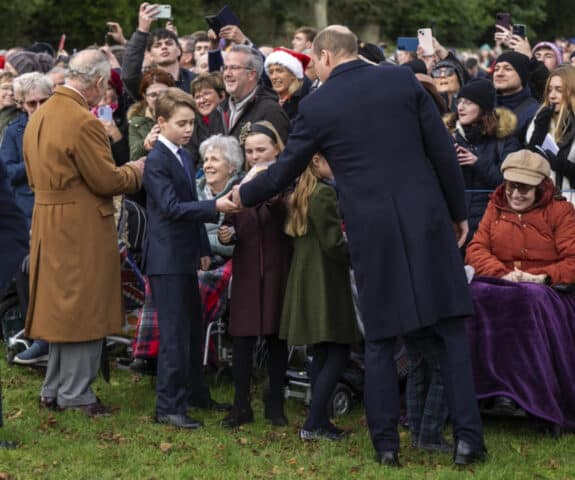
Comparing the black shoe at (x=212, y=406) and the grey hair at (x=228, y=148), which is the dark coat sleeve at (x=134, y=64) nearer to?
the grey hair at (x=228, y=148)

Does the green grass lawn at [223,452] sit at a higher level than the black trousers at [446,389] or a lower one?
lower

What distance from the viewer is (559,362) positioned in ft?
24.1

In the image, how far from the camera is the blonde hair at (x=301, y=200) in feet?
23.6

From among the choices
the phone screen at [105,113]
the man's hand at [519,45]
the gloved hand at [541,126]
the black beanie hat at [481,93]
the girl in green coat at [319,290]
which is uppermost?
the man's hand at [519,45]

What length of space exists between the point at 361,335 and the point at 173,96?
1957 mm

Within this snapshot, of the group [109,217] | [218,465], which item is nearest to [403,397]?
[218,465]

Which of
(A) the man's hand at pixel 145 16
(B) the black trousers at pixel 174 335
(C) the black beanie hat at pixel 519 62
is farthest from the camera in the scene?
(A) the man's hand at pixel 145 16

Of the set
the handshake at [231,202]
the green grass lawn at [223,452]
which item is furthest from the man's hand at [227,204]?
the green grass lawn at [223,452]

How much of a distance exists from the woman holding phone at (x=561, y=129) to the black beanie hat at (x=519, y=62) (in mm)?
877

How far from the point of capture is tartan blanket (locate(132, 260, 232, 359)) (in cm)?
833

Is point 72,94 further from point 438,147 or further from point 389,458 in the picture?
point 389,458

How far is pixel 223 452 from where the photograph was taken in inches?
274

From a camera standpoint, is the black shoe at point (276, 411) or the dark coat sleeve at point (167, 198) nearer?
the dark coat sleeve at point (167, 198)

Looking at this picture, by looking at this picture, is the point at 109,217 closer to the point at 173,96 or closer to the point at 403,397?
the point at 173,96
